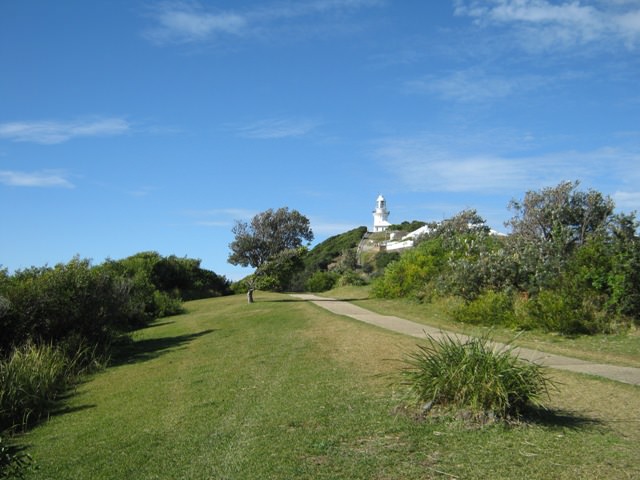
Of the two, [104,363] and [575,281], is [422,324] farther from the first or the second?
[104,363]

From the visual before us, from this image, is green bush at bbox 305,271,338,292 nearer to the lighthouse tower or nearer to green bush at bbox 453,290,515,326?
green bush at bbox 453,290,515,326

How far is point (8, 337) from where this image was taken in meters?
16.8

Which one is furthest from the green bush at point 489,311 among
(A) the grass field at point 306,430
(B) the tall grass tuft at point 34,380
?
(B) the tall grass tuft at point 34,380

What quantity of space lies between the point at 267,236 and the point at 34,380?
5261 centimetres

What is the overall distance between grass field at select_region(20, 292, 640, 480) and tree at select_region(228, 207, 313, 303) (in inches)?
1915

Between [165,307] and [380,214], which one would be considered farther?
[380,214]

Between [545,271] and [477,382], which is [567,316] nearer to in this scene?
[545,271]

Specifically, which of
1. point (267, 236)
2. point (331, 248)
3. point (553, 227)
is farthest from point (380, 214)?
point (553, 227)

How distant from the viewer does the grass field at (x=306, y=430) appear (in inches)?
237

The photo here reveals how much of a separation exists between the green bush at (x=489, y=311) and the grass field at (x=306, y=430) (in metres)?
5.58

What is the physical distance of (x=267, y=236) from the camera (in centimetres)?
6506

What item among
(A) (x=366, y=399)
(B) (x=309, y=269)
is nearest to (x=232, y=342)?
(A) (x=366, y=399)

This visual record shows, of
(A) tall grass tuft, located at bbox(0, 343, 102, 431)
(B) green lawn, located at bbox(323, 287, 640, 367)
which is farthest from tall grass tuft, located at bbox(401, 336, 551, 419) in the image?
(A) tall grass tuft, located at bbox(0, 343, 102, 431)

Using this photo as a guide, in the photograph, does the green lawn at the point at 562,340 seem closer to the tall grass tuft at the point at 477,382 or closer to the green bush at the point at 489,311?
the green bush at the point at 489,311
